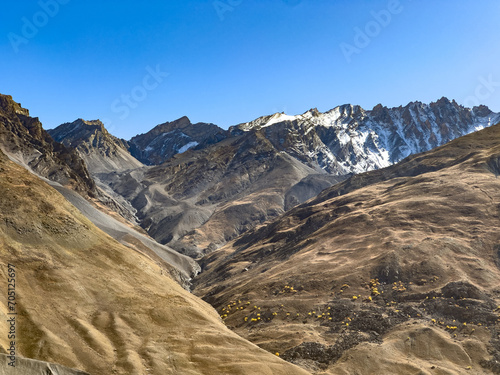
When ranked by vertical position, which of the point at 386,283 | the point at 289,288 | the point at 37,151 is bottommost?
the point at 289,288

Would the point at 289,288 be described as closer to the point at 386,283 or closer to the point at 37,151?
the point at 386,283

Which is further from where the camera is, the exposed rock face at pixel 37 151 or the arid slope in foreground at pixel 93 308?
the exposed rock face at pixel 37 151

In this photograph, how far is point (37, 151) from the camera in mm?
117938

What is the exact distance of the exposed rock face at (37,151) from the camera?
110312mm

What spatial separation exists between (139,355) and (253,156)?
171 metres

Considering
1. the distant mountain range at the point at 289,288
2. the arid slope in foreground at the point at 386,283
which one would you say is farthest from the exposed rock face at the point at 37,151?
the arid slope in foreground at the point at 386,283

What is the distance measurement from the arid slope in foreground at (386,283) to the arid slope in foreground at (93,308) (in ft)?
28.9

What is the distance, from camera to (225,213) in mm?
137875

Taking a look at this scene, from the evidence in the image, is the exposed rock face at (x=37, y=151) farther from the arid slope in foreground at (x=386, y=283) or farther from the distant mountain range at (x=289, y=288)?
the arid slope in foreground at (x=386, y=283)

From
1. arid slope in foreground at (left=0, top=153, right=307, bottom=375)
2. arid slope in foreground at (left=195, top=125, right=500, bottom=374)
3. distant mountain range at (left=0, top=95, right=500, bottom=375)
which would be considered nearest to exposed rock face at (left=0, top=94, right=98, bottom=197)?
distant mountain range at (left=0, top=95, right=500, bottom=375)

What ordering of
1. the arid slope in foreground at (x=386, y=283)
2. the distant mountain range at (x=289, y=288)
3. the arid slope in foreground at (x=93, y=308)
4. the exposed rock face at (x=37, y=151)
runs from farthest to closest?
1. the exposed rock face at (x=37, y=151)
2. the arid slope in foreground at (x=386, y=283)
3. the distant mountain range at (x=289, y=288)
4. the arid slope in foreground at (x=93, y=308)

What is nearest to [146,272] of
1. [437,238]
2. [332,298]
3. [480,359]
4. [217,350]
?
[217,350]

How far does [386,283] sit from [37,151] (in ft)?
354

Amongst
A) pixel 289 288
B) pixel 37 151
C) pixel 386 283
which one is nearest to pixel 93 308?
pixel 289 288
